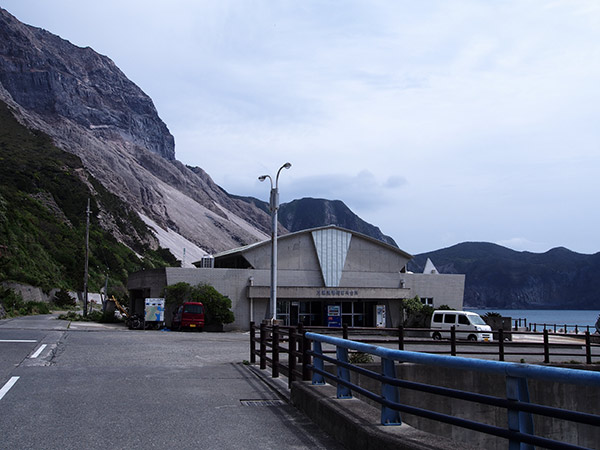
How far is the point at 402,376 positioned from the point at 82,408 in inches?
353

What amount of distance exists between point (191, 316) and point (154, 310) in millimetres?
2709

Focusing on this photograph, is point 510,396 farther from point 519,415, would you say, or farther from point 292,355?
point 292,355

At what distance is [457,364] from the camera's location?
17.0 feet

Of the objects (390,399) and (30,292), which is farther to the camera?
(30,292)

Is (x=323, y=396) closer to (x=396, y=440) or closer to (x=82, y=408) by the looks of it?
(x=396, y=440)

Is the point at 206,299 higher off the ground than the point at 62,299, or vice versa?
the point at 62,299

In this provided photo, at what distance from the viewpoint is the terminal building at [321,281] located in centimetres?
4191

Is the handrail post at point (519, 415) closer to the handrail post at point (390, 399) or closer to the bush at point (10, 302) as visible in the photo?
the handrail post at point (390, 399)

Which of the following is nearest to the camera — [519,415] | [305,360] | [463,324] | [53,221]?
[519,415]

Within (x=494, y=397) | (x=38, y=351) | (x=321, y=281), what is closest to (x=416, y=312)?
(x=321, y=281)

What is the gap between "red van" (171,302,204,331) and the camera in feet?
124

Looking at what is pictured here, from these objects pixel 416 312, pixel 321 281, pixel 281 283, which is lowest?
pixel 416 312

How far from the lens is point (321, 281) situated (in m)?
45.7

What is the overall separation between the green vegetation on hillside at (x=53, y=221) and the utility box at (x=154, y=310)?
2598 centimetres
